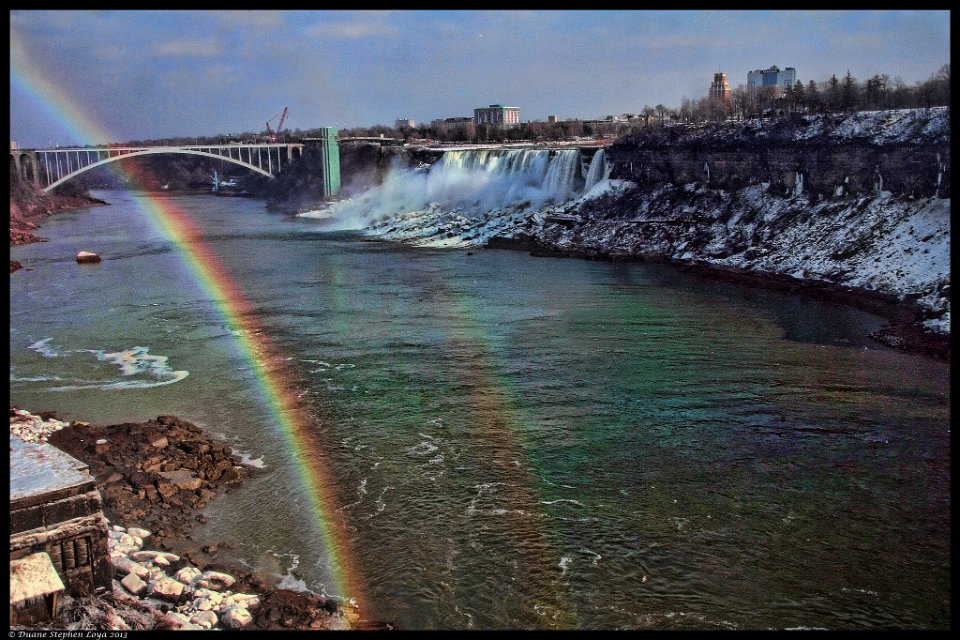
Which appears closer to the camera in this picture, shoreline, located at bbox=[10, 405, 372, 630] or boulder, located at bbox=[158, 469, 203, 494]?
shoreline, located at bbox=[10, 405, 372, 630]

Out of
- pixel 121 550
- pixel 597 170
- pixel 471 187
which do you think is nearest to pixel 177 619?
pixel 121 550

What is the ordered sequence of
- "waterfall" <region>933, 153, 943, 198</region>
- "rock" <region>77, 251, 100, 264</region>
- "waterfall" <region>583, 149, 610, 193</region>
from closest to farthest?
1. "waterfall" <region>933, 153, 943, 198</region>
2. "rock" <region>77, 251, 100, 264</region>
3. "waterfall" <region>583, 149, 610, 193</region>

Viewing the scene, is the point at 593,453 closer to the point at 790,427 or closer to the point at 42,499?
the point at 790,427

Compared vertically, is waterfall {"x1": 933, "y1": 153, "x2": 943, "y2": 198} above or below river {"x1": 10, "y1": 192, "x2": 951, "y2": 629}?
above

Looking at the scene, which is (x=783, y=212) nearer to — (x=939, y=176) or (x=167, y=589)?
(x=939, y=176)

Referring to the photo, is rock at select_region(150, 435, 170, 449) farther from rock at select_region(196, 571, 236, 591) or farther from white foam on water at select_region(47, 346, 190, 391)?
rock at select_region(196, 571, 236, 591)

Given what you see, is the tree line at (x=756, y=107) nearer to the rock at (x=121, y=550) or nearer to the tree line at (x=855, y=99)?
the tree line at (x=855, y=99)

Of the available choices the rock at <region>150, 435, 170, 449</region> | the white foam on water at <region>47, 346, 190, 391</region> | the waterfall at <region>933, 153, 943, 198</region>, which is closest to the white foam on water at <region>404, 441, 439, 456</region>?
the rock at <region>150, 435, 170, 449</region>

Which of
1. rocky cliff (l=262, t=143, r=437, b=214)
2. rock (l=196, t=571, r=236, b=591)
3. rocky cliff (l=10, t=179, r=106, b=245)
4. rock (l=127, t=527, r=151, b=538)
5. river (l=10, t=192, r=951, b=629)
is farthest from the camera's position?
rocky cliff (l=262, t=143, r=437, b=214)
